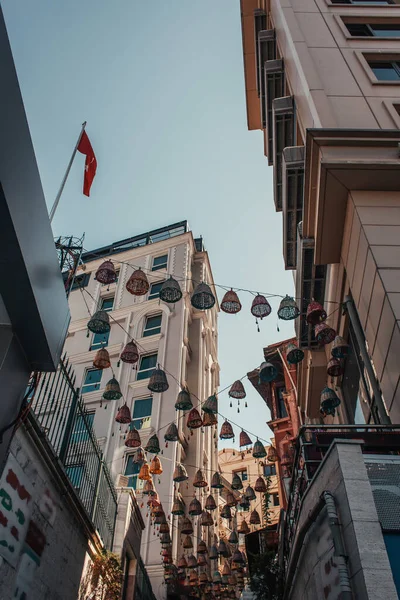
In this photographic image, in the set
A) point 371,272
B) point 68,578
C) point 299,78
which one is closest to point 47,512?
point 68,578

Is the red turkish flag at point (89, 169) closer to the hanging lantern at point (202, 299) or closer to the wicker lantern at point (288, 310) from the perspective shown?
the hanging lantern at point (202, 299)

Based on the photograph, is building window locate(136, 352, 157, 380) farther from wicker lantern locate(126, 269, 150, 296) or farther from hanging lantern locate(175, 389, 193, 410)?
wicker lantern locate(126, 269, 150, 296)

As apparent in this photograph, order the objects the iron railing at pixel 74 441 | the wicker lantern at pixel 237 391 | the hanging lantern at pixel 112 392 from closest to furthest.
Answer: the iron railing at pixel 74 441, the hanging lantern at pixel 112 392, the wicker lantern at pixel 237 391

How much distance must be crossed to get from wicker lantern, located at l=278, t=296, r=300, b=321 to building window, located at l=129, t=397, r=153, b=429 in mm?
16522

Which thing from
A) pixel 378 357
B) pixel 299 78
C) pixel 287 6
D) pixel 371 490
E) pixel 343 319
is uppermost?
pixel 287 6

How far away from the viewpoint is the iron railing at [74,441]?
23.9ft

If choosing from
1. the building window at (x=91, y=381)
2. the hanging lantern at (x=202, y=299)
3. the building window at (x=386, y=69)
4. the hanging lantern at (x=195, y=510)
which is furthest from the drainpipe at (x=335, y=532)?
the building window at (x=91, y=381)

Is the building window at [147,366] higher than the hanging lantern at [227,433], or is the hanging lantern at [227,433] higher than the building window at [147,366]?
the building window at [147,366]

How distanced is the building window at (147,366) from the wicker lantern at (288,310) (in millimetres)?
18664

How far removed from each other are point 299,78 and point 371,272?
24.7 ft

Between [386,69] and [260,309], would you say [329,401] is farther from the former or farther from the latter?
[386,69]

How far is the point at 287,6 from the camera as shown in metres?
15.7

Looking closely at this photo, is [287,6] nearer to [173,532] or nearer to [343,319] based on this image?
[343,319]

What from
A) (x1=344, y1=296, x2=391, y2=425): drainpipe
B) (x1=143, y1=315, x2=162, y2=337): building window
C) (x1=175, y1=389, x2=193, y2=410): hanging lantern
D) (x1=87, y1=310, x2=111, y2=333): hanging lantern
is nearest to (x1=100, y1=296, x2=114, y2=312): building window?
(x1=143, y1=315, x2=162, y2=337): building window
